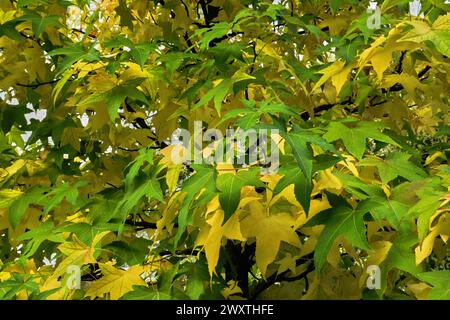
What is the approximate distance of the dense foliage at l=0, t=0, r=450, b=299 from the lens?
1.37 m

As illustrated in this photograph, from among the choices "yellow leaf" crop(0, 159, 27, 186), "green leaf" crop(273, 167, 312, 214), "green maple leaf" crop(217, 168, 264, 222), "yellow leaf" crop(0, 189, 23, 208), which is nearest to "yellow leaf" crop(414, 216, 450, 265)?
"green leaf" crop(273, 167, 312, 214)

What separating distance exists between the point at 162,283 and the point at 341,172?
590mm

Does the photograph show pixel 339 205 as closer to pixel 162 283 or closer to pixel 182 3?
pixel 162 283

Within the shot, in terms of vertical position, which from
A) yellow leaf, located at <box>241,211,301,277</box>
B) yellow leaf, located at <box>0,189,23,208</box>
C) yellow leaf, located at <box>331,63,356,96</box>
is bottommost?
yellow leaf, located at <box>0,189,23,208</box>

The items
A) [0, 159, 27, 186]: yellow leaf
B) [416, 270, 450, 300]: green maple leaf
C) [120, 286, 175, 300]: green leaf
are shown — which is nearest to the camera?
[416, 270, 450, 300]: green maple leaf

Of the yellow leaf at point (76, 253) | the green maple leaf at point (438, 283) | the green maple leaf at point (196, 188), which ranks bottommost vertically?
the yellow leaf at point (76, 253)

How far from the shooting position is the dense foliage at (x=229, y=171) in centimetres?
137

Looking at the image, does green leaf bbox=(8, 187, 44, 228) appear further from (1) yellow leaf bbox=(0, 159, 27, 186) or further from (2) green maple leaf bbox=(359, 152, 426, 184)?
(2) green maple leaf bbox=(359, 152, 426, 184)

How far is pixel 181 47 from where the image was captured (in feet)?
8.35

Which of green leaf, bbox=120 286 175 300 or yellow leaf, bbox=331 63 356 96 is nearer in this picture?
green leaf, bbox=120 286 175 300

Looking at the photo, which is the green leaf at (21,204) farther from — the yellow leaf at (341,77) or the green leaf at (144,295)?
the yellow leaf at (341,77)

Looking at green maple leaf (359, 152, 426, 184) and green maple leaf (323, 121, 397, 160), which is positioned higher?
green maple leaf (323, 121, 397, 160)

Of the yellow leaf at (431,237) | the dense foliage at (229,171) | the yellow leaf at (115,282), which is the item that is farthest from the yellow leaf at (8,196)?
the yellow leaf at (431,237)
